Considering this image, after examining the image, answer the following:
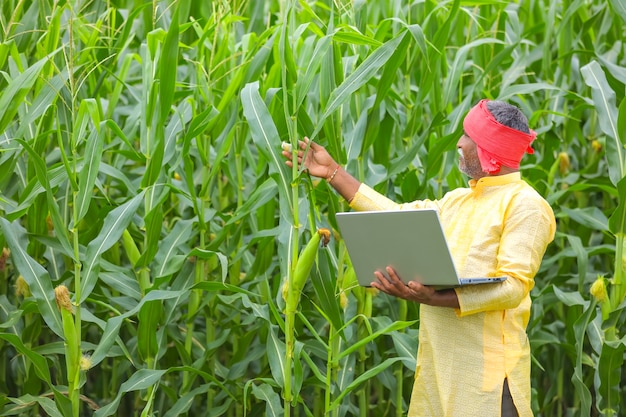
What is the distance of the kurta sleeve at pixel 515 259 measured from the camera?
2.44m

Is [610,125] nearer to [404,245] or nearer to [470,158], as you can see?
[470,158]

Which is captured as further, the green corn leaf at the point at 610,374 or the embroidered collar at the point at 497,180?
the green corn leaf at the point at 610,374

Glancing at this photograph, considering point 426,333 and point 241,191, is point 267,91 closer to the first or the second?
point 241,191

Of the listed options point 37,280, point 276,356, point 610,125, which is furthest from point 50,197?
point 610,125

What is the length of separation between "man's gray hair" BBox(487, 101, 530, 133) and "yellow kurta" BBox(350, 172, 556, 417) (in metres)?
0.15

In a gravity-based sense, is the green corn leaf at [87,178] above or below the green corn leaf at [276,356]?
above

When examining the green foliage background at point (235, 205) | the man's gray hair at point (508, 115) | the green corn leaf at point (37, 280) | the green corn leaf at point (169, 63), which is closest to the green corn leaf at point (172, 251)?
the green foliage background at point (235, 205)

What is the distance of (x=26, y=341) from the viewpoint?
3.23 metres

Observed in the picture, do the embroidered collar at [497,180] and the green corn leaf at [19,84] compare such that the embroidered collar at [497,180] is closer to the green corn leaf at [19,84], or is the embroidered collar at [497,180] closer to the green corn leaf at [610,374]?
the green corn leaf at [610,374]

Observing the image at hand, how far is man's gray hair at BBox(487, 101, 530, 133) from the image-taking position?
2.53 meters

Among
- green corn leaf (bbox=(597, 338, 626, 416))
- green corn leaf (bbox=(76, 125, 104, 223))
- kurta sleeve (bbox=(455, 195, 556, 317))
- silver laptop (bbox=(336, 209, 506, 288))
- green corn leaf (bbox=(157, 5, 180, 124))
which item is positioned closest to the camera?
silver laptop (bbox=(336, 209, 506, 288))

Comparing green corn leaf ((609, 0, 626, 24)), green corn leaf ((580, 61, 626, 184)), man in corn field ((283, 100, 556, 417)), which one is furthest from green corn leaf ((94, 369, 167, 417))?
green corn leaf ((609, 0, 626, 24))

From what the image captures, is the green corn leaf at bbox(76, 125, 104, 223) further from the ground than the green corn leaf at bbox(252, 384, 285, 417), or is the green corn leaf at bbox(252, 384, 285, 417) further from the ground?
the green corn leaf at bbox(76, 125, 104, 223)

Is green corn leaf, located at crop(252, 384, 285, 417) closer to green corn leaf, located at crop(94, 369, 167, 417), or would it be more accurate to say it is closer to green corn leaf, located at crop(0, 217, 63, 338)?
green corn leaf, located at crop(94, 369, 167, 417)
